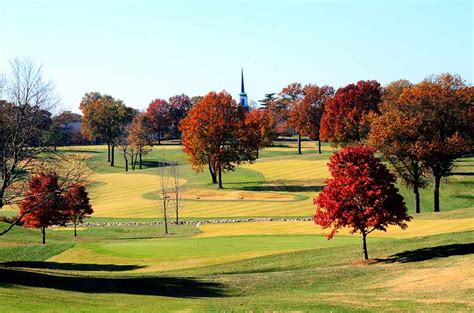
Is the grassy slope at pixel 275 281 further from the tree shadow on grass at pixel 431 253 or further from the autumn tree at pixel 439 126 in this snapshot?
the autumn tree at pixel 439 126

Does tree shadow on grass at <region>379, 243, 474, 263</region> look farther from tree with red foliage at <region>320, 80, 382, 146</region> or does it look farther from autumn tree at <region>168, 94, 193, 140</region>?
autumn tree at <region>168, 94, 193, 140</region>

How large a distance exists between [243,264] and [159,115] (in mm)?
146246

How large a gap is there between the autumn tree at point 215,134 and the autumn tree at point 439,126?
29877 mm

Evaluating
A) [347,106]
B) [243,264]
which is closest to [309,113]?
[347,106]

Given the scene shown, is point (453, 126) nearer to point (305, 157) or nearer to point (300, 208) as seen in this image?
point (300, 208)

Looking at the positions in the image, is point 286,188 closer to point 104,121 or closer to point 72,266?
point 72,266

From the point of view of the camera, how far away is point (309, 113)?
139625 millimetres

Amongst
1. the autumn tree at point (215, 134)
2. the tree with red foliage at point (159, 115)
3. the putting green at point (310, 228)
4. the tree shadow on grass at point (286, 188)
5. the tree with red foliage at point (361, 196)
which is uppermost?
the tree with red foliage at point (159, 115)

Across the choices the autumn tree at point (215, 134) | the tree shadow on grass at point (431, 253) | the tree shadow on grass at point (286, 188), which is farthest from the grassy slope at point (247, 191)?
the tree shadow on grass at point (431, 253)

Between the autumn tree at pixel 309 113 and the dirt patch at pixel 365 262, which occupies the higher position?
the autumn tree at pixel 309 113

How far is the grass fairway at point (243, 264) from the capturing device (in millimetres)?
25203

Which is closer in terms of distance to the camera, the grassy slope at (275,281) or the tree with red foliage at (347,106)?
the grassy slope at (275,281)

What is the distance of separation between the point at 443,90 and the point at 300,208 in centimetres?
2221

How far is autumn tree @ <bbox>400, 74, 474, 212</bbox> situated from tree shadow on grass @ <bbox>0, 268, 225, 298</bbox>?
40851 millimetres
